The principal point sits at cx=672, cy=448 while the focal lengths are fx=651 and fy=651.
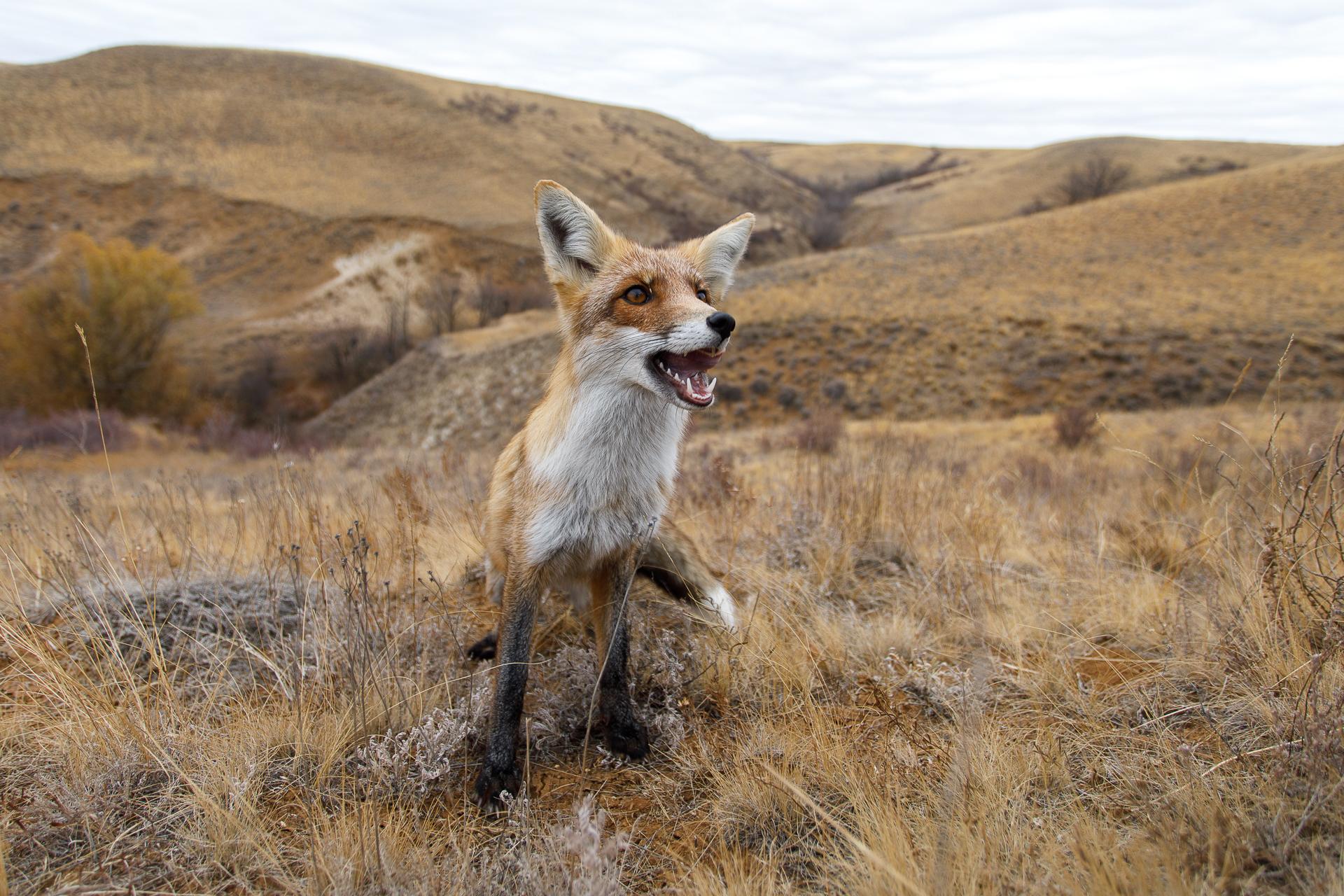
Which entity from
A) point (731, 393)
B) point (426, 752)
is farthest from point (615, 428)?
point (731, 393)

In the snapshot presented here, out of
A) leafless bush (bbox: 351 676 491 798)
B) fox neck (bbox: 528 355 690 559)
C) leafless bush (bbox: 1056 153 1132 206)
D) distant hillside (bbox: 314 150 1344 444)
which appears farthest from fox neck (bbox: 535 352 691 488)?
leafless bush (bbox: 1056 153 1132 206)

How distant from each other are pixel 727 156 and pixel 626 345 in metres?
101

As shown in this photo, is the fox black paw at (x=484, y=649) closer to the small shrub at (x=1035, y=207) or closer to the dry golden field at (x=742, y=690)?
the dry golden field at (x=742, y=690)

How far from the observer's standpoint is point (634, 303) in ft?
9.02

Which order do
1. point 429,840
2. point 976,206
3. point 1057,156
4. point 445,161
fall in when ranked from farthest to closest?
point 1057,156, point 976,206, point 445,161, point 429,840

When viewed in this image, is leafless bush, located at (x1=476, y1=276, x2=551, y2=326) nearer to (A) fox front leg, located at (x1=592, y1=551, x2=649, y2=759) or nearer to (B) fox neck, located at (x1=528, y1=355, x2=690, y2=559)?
(B) fox neck, located at (x1=528, y1=355, x2=690, y2=559)

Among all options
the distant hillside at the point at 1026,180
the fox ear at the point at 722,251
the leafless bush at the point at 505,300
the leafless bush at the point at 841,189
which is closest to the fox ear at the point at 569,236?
the fox ear at the point at 722,251

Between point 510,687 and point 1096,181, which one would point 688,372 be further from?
point 1096,181

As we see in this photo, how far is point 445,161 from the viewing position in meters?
69.4

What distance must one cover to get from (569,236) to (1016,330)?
37.1 meters

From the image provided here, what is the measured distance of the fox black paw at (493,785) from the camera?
96.1 inches

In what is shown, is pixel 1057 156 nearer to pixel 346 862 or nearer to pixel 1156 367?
pixel 1156 367

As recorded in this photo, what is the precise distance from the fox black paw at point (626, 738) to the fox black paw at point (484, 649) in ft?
2.93

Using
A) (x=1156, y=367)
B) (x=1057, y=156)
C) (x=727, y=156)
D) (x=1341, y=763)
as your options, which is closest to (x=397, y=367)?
(x=1156, y=367)
